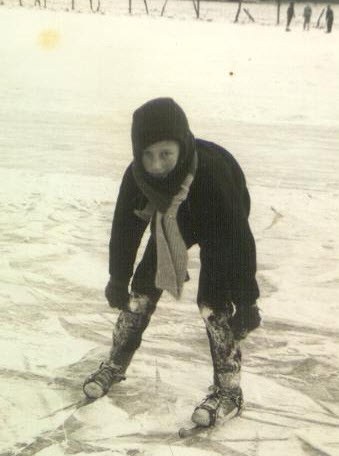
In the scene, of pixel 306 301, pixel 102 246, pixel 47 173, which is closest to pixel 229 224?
pixel 306 301

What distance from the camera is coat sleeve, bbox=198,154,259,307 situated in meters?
2.63

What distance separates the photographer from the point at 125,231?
2818mm

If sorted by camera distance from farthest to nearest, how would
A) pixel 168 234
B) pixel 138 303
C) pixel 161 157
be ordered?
1. pixel 138 303
2. pixel 168 234
3. pixel 161 157

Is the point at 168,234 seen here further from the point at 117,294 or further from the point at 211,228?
the point at 117,294

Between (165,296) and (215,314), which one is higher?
(215,314)

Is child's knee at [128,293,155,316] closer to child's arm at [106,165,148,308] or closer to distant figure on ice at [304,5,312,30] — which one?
child's arm at [106,165,148,308]

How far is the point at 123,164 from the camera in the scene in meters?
7.21

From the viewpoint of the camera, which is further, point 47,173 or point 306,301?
point 47,173

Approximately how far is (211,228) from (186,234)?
0.12 m

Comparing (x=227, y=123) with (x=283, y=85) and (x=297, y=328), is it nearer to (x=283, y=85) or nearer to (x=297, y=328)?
(x=283, y=85)

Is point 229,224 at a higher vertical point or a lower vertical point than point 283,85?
higher

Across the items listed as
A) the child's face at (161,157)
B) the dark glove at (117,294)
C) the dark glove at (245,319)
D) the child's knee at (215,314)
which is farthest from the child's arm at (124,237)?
the dark glove at (245,319)

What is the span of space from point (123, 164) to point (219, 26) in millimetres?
12807

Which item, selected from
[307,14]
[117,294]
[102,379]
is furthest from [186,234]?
[307,14]
